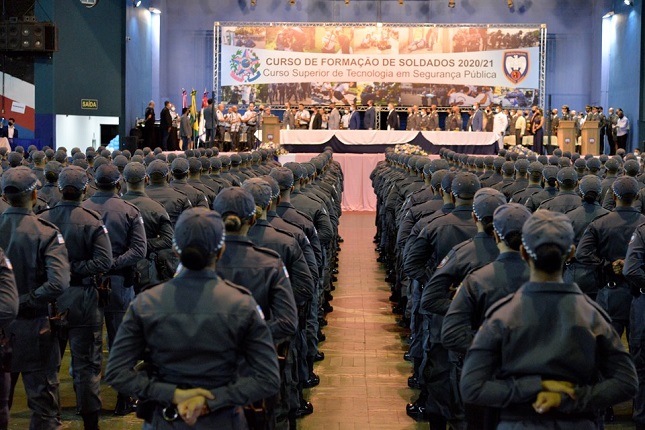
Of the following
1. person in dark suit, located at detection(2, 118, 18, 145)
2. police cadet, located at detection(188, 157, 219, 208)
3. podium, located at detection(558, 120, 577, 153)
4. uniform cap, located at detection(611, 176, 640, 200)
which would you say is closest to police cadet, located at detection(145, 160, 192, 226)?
police cadet, located at detection(188, 157, 219, 208)

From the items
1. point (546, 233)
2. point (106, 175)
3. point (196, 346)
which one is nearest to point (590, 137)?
point (106, 175)

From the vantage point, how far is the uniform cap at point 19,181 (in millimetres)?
6606

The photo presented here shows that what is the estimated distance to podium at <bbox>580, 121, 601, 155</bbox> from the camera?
104ft

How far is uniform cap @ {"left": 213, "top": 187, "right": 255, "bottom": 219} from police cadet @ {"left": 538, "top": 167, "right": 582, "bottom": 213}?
207 inches

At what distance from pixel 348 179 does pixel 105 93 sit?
351 inches

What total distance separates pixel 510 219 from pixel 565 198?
5331mm

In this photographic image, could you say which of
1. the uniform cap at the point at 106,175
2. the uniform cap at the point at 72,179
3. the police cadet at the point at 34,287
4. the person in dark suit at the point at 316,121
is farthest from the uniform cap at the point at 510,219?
the person in dark suit at the point at 316,121

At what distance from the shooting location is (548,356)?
3994 millimetres

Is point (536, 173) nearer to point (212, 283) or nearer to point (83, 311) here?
point (83, 311)

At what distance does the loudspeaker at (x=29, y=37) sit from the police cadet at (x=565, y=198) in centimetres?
2232

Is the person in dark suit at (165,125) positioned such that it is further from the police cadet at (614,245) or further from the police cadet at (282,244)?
the police cadet at (282,244)

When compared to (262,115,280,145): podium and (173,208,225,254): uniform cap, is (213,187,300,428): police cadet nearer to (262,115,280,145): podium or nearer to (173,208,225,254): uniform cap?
(173,208,225,254): uniform cap

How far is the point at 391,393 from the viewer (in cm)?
930

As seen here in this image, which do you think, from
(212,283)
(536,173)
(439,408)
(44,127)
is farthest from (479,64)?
(212,283)
